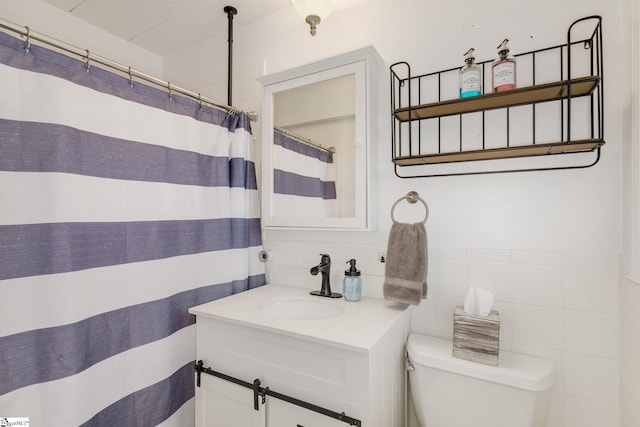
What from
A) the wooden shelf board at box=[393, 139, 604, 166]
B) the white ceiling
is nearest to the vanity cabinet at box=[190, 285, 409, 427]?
the wooden shelf board at box=[393, 139, 604, 166]

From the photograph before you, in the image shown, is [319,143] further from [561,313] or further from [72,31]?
[72,31]

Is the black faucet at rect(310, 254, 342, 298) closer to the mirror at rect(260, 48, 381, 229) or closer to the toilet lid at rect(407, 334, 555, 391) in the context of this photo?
the mirror at rect(260, 48, 381, 229)

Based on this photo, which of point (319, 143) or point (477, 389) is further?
point (319, 143)

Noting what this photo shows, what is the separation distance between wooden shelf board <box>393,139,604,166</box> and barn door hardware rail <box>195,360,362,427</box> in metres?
0.90

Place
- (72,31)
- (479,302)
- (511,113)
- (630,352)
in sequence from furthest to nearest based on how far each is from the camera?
(72,31) < (511,113) < (479,302) < (630,352)

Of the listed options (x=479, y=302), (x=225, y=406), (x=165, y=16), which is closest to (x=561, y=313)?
(x=479, y=302)

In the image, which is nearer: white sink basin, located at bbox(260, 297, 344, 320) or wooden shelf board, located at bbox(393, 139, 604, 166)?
wooden shelf board, located at bbox(393, 139, 604, 166)

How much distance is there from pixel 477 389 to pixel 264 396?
0.69 meters

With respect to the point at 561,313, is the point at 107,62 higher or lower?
higher

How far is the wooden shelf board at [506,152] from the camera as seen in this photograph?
37.0 inches

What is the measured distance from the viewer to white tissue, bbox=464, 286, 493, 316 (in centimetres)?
101

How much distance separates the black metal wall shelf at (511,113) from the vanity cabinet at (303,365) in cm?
66

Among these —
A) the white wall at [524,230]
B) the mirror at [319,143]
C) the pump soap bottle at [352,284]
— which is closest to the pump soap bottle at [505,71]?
the white wall at [524,230]

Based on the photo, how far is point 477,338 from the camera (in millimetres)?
992
